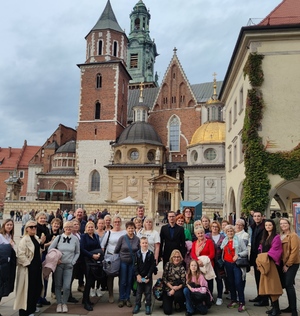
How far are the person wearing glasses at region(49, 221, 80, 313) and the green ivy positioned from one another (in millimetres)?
11253

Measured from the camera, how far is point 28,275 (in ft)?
20.1

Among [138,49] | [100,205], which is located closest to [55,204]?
[100,205]

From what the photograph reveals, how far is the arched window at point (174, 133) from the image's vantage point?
4778 centimetres

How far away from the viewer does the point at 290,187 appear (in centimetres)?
1998

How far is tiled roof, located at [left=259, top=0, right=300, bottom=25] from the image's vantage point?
17.0 meters

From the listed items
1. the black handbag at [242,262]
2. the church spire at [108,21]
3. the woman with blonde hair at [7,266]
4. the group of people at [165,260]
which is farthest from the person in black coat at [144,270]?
the church spire at [108,21]

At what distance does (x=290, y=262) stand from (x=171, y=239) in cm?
228

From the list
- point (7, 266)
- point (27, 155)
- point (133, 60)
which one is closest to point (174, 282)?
point (7, 266)

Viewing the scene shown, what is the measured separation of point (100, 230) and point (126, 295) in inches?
57.3

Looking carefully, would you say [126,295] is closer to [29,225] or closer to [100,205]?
[29,225]

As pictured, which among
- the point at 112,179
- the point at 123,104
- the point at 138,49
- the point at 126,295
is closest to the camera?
the point at 126,295

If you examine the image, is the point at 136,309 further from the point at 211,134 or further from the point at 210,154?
the point at 211,134

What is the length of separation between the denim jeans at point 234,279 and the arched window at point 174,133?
4050 cm

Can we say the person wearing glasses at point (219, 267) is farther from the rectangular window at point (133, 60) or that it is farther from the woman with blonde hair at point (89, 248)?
the rectangular window at point (133, 60)
